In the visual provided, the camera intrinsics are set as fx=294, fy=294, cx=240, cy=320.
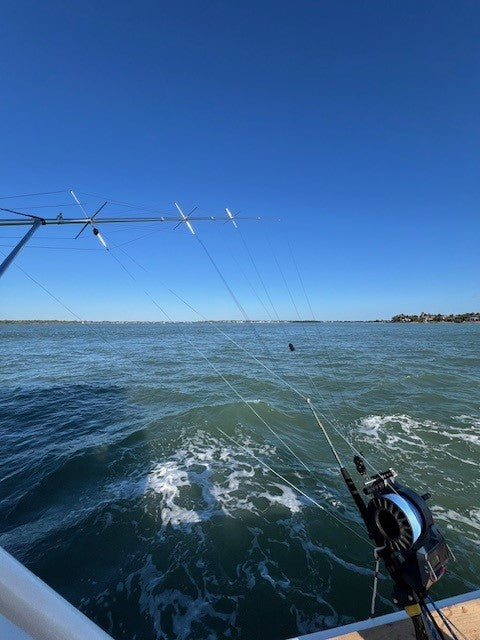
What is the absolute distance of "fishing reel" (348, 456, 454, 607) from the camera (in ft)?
8.83

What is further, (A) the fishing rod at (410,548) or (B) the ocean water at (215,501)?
(B) the ocean water at (215,501)

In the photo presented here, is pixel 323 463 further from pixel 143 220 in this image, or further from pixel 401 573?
pixel 143 220

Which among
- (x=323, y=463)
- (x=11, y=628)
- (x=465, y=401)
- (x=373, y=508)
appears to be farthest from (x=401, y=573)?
(x=465, y=401)

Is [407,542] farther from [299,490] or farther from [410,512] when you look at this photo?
[299,490]

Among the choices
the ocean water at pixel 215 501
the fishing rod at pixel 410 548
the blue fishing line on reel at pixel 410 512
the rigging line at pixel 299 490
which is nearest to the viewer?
the fishing rod at pixel 410 548

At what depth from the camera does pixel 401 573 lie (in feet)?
9.23

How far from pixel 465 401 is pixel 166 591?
15.5 meters

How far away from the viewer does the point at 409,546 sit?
2768 millimetres

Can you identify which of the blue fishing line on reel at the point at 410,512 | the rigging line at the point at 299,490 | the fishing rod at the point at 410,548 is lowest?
the rigging line at the point at 299,490

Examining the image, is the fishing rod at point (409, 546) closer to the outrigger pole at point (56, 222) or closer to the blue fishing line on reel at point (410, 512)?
the blue fishing line on reel at point (410, 512)

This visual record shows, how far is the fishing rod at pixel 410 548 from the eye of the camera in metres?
2.69

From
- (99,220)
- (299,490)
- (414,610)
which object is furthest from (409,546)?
(99,220)

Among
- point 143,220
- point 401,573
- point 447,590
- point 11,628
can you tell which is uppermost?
point 143,220

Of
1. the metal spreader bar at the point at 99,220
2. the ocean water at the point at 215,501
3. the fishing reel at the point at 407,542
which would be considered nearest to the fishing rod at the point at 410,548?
the fishing reel at the point at 407,542
